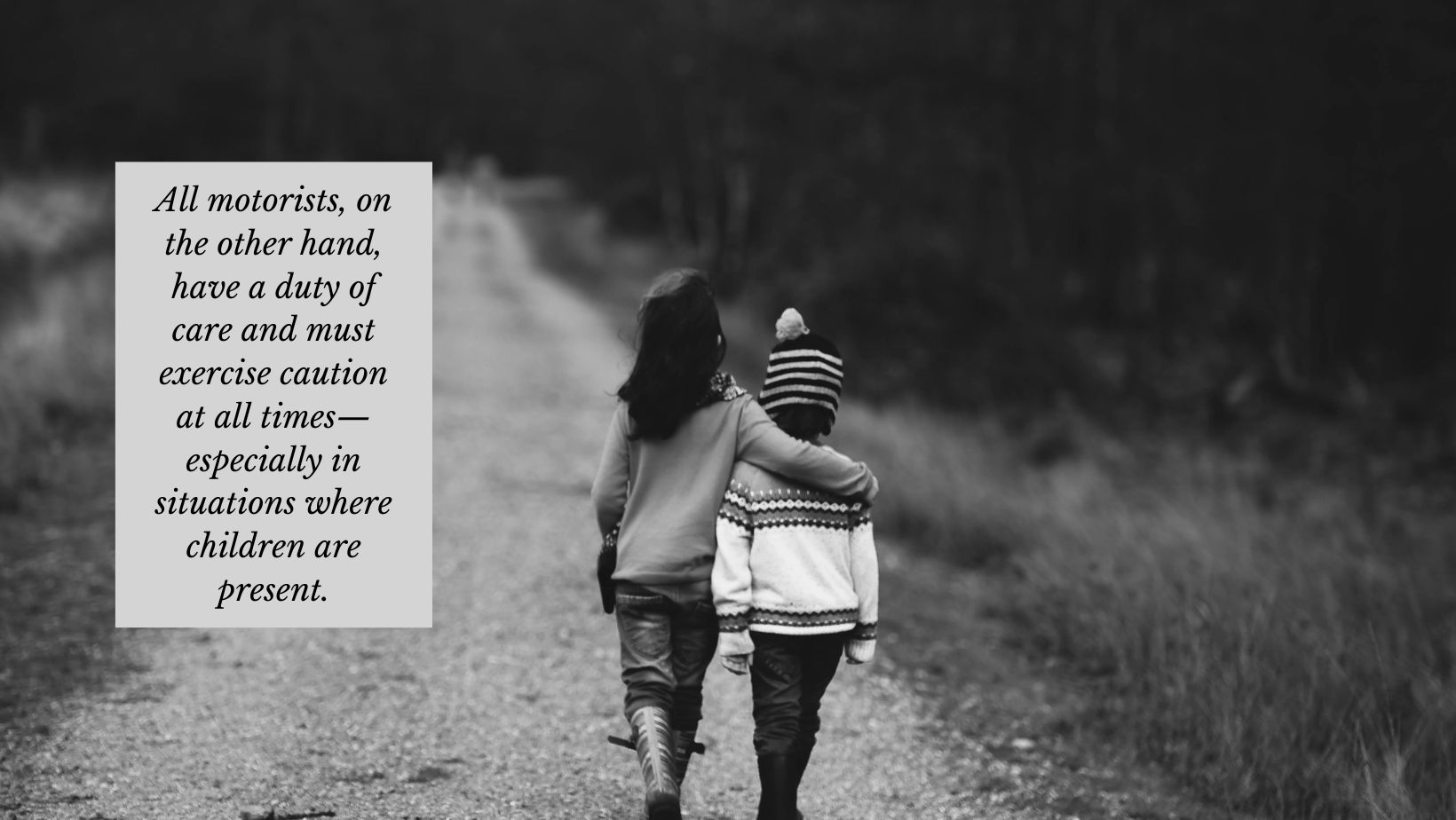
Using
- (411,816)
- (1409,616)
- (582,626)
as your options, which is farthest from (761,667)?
(1409,616)

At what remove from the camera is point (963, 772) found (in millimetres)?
4895

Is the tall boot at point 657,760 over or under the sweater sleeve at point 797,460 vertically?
under

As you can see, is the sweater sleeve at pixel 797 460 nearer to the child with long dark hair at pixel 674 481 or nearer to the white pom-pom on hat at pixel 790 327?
the child with long dark hair at pixel 674 481

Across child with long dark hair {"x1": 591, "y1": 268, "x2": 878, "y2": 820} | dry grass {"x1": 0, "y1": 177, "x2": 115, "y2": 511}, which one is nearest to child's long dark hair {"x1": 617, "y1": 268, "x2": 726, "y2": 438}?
child with long dark hair {"x1": 591, "y1": 268, "x2": 878, "y2": 820}

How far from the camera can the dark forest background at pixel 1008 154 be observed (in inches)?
599

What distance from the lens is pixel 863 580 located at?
142 inches

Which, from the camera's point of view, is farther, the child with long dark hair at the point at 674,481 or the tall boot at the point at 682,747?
the tall boot at the point at 682,747

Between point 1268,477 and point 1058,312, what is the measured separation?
8397 millimetres

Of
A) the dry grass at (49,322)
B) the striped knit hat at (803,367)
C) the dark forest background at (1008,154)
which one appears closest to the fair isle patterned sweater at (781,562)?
the striped knit hat at (803,367)

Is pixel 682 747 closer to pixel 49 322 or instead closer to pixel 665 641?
pixel 665 641

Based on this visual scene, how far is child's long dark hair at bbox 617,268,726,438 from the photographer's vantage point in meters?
3.53

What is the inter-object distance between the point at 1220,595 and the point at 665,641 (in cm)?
391

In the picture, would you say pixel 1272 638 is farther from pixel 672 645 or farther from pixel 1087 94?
pixel 1087 94

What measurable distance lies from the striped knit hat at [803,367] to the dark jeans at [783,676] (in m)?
0.66
